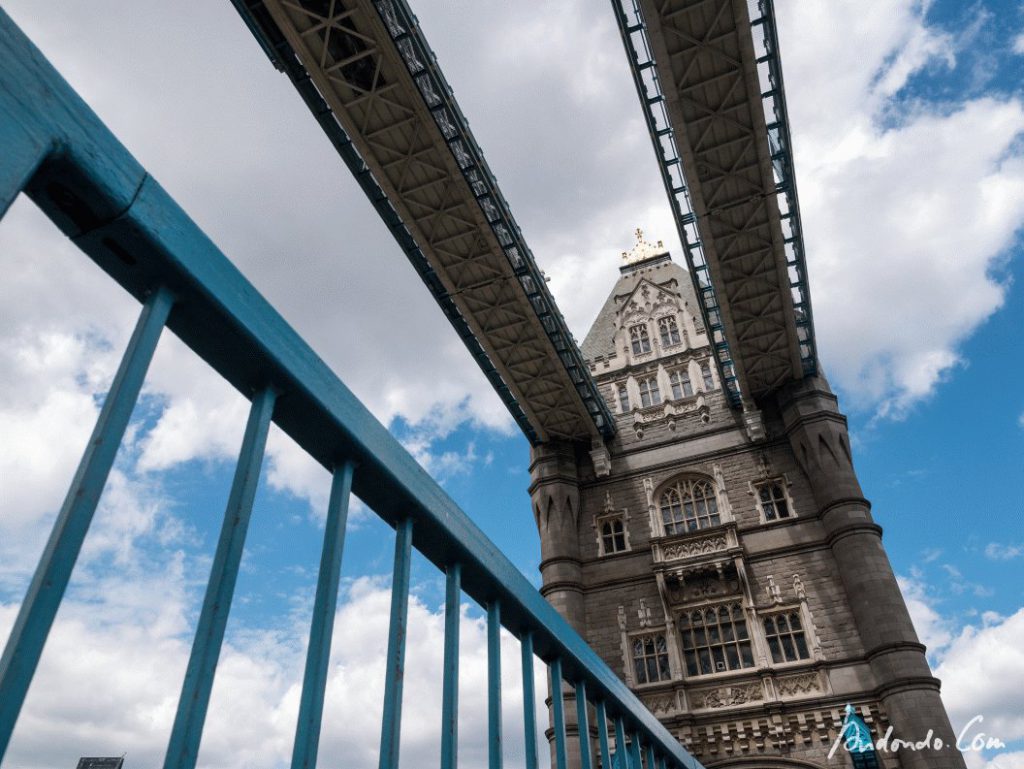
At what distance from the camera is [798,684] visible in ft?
53.6

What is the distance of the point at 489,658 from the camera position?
7.11 ft

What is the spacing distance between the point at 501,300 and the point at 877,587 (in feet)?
37.4

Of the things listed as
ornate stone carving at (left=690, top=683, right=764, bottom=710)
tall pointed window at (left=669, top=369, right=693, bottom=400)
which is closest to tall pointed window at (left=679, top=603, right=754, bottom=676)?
ornate stone carving at (left=690, top=683, right=764, bottom=710)

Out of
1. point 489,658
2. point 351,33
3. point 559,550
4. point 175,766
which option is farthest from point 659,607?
point 175,766

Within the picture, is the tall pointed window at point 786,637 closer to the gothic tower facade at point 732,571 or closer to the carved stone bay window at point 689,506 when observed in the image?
the gothic tower facade at point 732,571

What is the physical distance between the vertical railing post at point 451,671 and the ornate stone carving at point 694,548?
1788 centimetres

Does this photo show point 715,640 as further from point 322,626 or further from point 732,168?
point 322,626

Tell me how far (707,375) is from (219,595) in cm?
2303

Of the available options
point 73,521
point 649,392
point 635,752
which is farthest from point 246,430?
point 649,392

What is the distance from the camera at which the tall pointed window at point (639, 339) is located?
2536 centimetres

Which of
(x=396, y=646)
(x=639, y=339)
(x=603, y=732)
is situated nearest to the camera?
(x=396, y=646)

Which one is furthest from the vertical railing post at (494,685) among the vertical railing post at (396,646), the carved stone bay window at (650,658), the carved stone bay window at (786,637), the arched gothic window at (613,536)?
the arched gothic window at (613,536)

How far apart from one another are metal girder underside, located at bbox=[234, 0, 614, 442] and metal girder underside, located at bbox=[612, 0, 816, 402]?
3.97 meters

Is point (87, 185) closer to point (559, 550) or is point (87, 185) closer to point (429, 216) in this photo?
point (429, 216)
